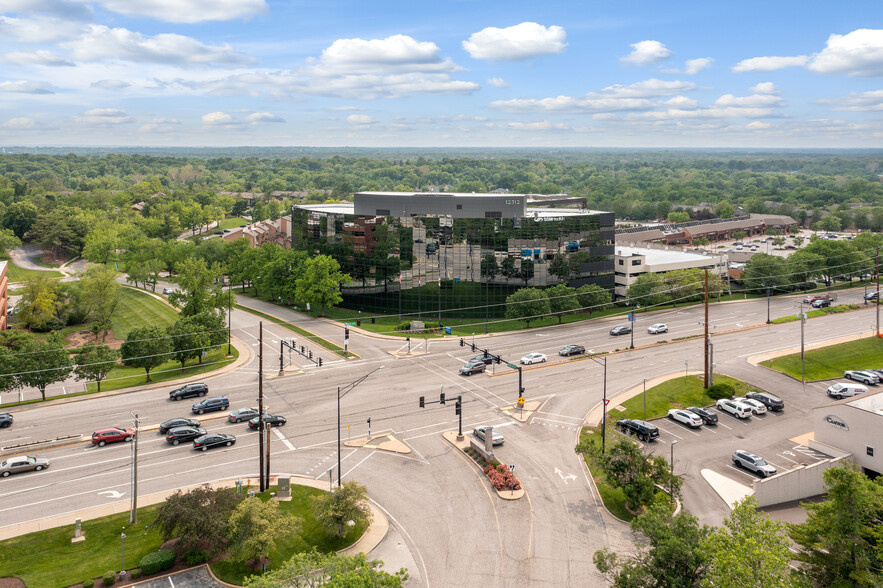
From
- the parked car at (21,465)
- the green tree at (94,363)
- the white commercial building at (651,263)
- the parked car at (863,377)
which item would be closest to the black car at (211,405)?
the green tree at (94,363)

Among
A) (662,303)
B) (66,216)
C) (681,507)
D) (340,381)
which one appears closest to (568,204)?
(662,303)

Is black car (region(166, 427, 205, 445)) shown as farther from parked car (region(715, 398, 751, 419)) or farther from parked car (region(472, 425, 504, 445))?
parked car (region(715, 398, 751, 419))

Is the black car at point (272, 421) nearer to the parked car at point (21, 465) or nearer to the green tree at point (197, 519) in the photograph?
the parked car at point (21, 465)

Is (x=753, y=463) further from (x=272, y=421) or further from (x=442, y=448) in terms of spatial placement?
(x=272, y=421)

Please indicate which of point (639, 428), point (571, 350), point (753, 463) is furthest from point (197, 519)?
point (571, 350)

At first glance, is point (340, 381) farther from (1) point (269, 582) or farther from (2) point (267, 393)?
(1) point (269, 582)

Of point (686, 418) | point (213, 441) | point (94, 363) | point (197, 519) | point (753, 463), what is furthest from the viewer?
point (94, 363)
